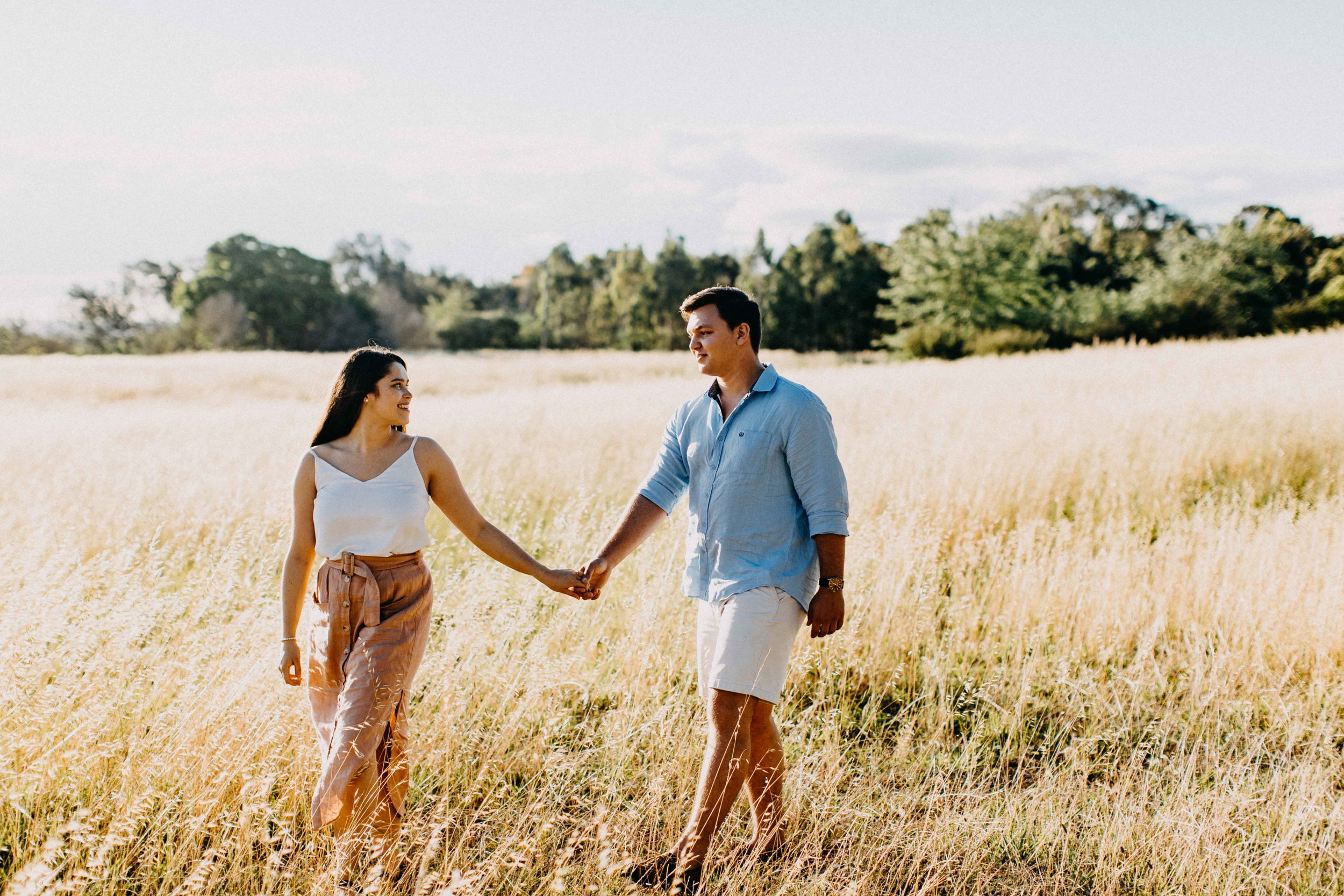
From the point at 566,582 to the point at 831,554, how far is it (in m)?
1.10

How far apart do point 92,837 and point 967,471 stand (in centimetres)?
695

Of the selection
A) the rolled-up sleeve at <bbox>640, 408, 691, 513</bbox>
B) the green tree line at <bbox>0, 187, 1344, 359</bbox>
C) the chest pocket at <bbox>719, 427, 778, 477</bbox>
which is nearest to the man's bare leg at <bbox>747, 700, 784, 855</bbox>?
the chest pocket at <bbox>719, 427, 778, 477</bbox>

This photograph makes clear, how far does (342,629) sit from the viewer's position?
8.95ft

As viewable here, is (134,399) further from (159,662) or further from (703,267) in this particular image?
(703,267)

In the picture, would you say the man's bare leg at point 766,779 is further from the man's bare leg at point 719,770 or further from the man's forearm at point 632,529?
the man's forearm at point 632,529

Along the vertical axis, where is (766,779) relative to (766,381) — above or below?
below

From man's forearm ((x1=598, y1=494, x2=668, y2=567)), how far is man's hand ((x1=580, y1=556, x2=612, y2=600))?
2 cm

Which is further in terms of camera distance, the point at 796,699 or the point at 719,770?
the point at 796,699

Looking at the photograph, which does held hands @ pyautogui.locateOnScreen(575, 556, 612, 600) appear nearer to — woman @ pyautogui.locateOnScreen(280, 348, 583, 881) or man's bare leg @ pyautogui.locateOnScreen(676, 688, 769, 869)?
woman @ pyautogui.locateOnScreen(280, 348, 583, 881)

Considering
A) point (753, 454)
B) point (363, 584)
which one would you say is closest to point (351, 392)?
point (363, 584)

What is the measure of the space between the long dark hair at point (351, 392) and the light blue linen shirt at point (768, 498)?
1.22 metres

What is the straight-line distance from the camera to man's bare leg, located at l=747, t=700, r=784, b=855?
292 centimetres

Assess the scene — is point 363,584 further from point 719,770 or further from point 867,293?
point 867,293

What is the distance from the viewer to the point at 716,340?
3.10 meters
